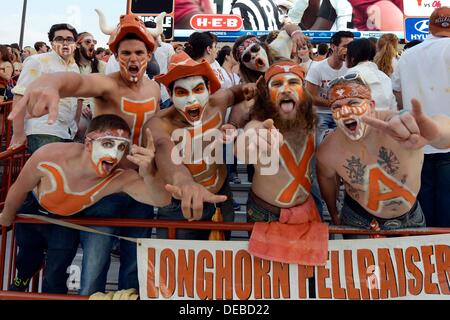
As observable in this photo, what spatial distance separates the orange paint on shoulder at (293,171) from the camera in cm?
240

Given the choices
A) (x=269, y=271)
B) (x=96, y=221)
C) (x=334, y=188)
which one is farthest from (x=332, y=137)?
(x=96, y=221)

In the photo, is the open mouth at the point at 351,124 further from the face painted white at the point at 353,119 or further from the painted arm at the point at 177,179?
the painted arm at the point at 177,179

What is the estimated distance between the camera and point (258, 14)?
63.7ft

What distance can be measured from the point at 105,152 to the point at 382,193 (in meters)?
1.47

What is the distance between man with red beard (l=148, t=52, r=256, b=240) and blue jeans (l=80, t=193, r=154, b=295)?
22 cm

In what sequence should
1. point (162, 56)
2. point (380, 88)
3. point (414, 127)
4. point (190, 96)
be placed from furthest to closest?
point (162, 56)
point (380, 88)
point (190, 96)
point (414, 127)

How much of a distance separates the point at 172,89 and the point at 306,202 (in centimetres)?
100

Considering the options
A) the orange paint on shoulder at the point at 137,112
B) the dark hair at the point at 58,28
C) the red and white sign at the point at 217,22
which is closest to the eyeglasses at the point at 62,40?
A: the dark hair at the point at 58,28

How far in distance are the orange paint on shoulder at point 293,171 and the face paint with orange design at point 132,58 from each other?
98 centimetres

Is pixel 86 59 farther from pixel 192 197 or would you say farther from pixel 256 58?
pixel 192 197

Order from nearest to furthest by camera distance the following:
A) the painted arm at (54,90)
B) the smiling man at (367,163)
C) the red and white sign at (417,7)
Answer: the painted arm at (54,90)
the smiling man at (367,163)
the red and white sign at (417,7)

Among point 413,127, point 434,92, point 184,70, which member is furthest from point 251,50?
point 413,127

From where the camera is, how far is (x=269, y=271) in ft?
7.58
